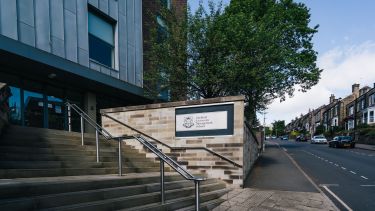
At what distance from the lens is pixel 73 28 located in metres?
12.0

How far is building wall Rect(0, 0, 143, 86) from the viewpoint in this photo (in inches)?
383

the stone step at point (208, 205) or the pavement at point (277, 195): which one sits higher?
the stone step at point (208, 205)

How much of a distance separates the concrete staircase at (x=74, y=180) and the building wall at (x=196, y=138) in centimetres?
58

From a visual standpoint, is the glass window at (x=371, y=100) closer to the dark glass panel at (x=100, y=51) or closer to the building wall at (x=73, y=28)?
the building wall at (x=73, y=28)

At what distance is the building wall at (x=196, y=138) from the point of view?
891 cm

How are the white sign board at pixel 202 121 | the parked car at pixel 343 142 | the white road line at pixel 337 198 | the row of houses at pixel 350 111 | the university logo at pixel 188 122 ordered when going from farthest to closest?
the row of houses at pixel 350 111
the parked car at pixel 343 142
the university logo at pixel 188 122
the white sign board at pixel 202 121
the white road line at pixel 337 198

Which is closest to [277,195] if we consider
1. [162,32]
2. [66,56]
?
[66,56]

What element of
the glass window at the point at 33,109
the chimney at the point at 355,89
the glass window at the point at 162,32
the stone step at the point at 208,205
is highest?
the chimney at the point at 355,89

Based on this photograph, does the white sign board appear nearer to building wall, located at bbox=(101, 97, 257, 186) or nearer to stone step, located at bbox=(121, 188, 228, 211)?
building wall, located at bbox=(101, 97, 257, 186)

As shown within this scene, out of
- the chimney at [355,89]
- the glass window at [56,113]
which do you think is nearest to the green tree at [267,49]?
the glass window at [56,113]

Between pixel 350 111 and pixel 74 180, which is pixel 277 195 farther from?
pixel 350 111

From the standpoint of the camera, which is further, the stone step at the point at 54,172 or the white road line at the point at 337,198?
the white road line at the point at 337,198

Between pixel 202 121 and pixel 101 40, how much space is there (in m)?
7.85

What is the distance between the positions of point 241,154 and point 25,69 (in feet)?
29.9
